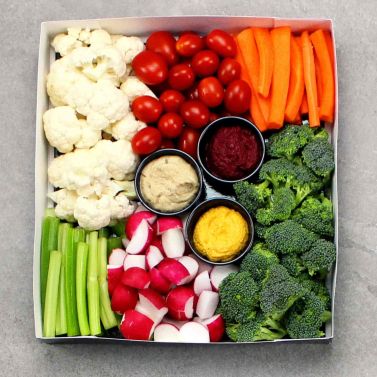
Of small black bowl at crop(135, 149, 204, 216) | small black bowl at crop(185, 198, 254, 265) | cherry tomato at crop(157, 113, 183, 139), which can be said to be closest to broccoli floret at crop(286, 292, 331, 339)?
small black bowl at crop(185, 198, 254, 265)

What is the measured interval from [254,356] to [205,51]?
101 centimetres

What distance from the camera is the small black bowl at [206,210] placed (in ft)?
6.88

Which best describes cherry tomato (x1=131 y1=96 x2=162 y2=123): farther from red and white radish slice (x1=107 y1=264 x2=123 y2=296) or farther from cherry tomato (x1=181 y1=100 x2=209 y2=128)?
red and white radish slice (x1=107 y1=264 x2=123 y2=296)

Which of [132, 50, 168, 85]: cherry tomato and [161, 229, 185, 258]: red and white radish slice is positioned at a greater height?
[132, 50, 168, 85]: cherry tomato

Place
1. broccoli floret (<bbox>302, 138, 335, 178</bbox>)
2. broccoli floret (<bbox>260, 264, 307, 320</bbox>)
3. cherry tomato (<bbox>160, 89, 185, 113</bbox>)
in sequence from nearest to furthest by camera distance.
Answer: broccoli floret (<bbox>260, 264, 307, 320</bbox>) < broccoli floret (<bbox>302, 138, 335, 178</bbox>) < cherry tomato (<bbox>160, 89, 185, 113</bbox>)

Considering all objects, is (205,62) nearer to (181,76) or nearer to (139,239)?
(181,76)

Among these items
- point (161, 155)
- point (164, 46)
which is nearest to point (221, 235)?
point (161, 155)

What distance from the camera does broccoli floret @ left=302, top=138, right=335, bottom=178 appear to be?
207 centimetres

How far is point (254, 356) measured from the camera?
2.21 meters

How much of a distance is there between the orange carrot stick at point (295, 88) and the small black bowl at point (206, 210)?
33cm

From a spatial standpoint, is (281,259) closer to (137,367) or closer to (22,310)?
(137,367)

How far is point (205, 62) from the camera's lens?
215 centimetres

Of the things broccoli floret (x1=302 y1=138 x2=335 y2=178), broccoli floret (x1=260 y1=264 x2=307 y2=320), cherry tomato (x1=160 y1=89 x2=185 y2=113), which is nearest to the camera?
broccoli floret (x1=260 y1=264 x2=307 y2=320)

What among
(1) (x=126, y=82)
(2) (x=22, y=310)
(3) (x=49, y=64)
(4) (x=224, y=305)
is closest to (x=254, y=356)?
(4) (x=224, y=305)
